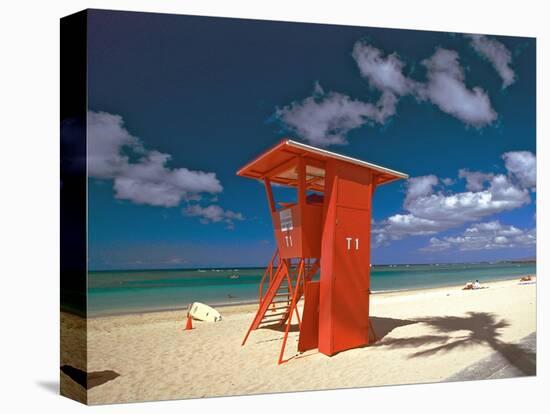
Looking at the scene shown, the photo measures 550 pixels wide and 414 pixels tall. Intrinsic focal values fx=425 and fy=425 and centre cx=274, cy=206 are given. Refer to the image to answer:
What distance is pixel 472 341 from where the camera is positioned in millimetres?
8625

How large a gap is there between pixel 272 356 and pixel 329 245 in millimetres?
2271

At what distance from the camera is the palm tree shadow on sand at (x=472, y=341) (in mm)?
8297

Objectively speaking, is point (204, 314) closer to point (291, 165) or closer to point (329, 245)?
point (329, 245)

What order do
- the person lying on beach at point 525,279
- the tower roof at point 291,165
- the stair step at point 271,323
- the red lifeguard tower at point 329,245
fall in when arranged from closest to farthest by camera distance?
the tower roof at point 291,165, the red lifeguard tower at point 329,245, the person lying on beach at point 525,279, the stair step at point 271,323

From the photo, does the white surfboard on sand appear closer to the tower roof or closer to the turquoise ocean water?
the turquoise ocean water

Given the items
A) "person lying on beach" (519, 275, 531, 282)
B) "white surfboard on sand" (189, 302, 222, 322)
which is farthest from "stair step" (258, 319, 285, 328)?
"person lying on beach" (519, 275, 531, 282)

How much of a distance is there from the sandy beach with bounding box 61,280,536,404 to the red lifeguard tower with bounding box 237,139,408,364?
454mm

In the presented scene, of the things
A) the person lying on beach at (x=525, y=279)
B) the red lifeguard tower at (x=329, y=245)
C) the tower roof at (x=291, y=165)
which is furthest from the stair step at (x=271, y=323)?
the person lying on beach at (x=525, y=279)

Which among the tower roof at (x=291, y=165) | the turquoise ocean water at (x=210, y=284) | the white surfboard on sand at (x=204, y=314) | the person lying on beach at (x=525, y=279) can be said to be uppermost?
the tower roof at (x=291, y=165)

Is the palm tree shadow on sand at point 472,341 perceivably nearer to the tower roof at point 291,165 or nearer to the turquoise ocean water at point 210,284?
the turquoise ocean water at point 210,284

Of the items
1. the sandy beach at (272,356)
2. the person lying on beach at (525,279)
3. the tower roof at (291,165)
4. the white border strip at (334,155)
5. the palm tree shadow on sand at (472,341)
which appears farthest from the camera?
the person lying on beach at (525,279)

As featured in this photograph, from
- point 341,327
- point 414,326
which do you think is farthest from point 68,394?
point 414,326

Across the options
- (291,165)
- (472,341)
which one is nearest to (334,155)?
(291,165)

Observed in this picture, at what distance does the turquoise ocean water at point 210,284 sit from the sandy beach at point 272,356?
1514mm
